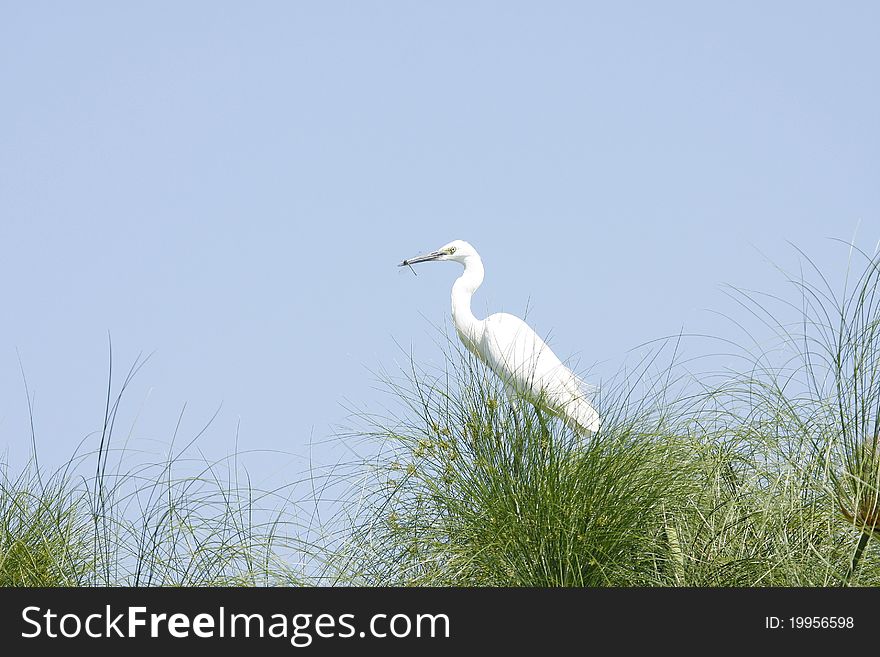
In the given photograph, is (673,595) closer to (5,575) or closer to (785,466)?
(785,466)

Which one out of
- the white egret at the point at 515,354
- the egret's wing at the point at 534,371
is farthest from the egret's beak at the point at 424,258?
the egret's wing at the point at 534,371

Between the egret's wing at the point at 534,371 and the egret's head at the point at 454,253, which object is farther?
the egret's head at the point at 454,253

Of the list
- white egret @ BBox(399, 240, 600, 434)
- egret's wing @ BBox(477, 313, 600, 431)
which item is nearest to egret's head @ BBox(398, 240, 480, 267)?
white egret @ BBox(399, 240, 600, 434)

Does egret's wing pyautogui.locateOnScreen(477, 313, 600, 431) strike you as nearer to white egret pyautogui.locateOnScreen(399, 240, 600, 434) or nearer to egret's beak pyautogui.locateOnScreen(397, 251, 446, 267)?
white egret pyautogui.locateOnScreen(399, 240, 600, 434)

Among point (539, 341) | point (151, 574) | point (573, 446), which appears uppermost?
point (539, 341)

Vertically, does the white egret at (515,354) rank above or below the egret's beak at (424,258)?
below

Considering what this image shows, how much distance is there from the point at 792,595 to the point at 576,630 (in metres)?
0.53

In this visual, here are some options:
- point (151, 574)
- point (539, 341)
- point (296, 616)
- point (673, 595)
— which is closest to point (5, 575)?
point (151, 574)

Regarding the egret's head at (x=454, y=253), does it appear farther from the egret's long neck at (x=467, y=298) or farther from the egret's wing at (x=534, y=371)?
the egret's wing at (x=534, y=371)

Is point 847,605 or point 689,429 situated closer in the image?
point 847,605

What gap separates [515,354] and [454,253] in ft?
6.63

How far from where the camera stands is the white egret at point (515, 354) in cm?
365

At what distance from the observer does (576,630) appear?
7.93 feet

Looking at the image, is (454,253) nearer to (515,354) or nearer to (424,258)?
(424,258)
